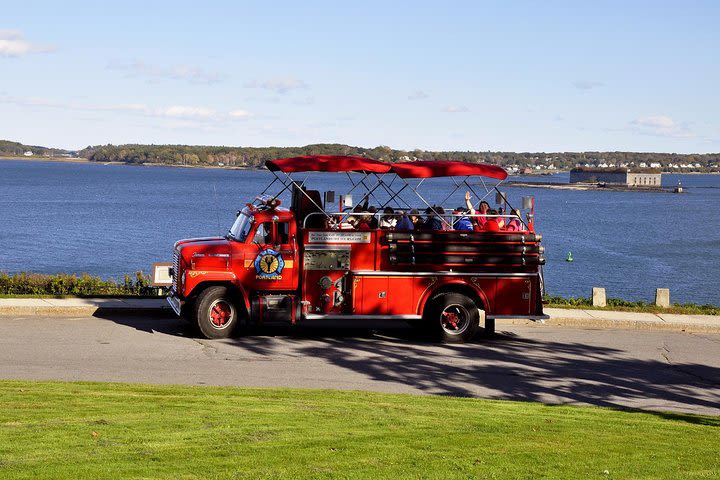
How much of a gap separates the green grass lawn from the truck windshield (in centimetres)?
644

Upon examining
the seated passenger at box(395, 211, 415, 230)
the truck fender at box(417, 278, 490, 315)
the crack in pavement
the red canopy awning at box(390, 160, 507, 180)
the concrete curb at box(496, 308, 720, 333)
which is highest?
the red canopy awning at box(390, 160, 507, 180)

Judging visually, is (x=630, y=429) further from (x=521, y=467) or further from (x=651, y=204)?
(x=651, y=204)

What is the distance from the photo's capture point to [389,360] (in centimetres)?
1816

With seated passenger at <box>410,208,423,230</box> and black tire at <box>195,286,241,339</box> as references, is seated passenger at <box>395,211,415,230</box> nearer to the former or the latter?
seated passenger at <box>410,208,423,230</box>

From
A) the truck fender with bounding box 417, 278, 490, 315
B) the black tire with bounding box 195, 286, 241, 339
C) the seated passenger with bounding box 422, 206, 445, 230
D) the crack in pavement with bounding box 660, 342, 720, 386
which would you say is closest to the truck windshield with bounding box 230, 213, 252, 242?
the black tire with bounding box 195, 286, 241, 339

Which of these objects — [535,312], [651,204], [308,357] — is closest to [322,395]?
[308,357]

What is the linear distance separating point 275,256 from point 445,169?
396 centimetres

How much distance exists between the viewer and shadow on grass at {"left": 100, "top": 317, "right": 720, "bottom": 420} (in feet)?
51.3

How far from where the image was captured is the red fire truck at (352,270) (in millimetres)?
19719

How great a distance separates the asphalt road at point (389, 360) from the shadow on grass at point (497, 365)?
3 centimetres

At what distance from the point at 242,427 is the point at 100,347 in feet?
27.3

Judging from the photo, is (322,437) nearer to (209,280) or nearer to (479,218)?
(209,280)

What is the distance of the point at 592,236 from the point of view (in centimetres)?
9675

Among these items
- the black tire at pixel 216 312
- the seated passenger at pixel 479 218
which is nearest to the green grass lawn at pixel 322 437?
the black tire at pixel 216 312
